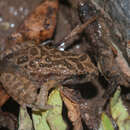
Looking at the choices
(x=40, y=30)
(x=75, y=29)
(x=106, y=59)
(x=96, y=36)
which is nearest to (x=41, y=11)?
(x=40, y=30)

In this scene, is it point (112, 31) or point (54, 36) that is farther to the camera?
point (54, 36)

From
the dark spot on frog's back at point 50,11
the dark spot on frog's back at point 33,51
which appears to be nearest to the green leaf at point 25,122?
the dark spot on frog's back at point 33,51

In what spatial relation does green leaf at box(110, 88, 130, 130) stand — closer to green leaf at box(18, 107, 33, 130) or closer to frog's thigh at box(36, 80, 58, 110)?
frog's thigh at box(36, 80, 58, 110)

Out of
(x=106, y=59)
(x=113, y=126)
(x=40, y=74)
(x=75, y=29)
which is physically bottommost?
(x=113, y=126)

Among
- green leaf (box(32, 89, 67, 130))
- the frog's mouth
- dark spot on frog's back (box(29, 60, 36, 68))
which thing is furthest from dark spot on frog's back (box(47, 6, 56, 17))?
green leaf (box(32, 89, 67, 130))

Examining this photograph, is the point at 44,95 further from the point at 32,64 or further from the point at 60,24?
the point at 60,24

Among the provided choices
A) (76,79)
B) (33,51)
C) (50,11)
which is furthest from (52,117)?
(50,11)

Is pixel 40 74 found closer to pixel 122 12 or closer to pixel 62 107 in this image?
pixel 62 107

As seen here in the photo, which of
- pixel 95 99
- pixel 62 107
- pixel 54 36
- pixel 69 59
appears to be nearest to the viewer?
pixel 62 107
